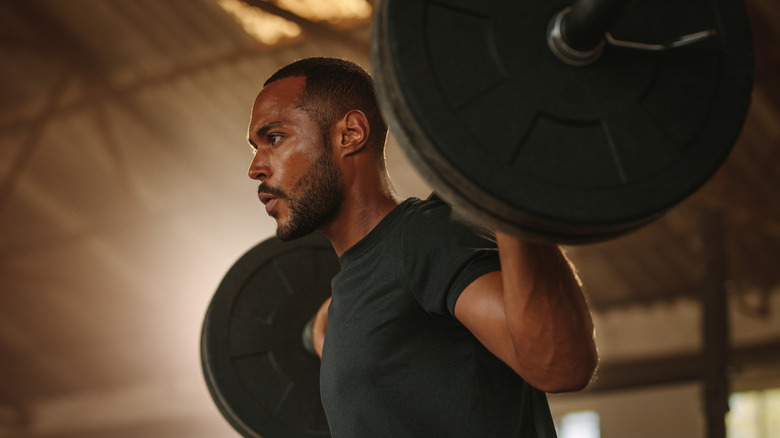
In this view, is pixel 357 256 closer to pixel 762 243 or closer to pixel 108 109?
pixel 108 109

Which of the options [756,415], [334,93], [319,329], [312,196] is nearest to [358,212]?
[312,196]

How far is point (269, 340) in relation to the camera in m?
1.75

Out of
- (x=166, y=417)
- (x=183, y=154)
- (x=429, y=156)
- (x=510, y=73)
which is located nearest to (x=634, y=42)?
(x=510, y=73)

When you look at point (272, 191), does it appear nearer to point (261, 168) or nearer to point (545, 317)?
point (261, 168)

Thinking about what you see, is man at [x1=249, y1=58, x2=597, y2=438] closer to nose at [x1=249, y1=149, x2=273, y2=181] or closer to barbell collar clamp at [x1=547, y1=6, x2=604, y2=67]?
nose at [x1=249, y1=149, x2=273, y2=181]

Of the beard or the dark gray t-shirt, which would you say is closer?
the dark gray t-shirt

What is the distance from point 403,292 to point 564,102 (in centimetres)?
39

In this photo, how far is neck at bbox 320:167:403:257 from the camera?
1354mm

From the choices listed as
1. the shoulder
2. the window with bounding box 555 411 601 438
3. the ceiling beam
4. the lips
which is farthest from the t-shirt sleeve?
the window with bounding box 555 411 601 438

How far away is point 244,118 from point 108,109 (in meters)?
1.32

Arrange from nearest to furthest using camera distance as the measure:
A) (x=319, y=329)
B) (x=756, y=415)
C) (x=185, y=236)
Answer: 1. (x=319, y=329)
2. (x=185, y=236)
3. (x=756, y=415)

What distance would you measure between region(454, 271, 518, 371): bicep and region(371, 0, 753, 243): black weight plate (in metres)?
0.13

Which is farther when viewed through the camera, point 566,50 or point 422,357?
point 422,357

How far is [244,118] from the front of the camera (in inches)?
282
